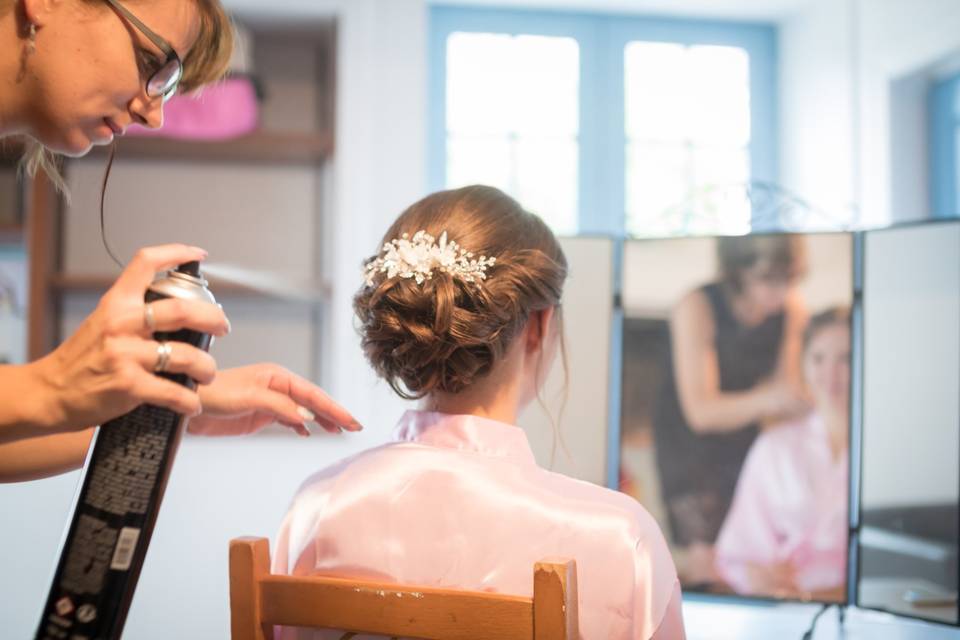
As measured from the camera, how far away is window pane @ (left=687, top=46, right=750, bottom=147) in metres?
2.68

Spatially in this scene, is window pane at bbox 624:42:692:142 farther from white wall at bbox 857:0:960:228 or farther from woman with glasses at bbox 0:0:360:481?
woman with glasses at bbox 0:0:360:481

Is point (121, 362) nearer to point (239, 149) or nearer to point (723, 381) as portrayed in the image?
point (723, 381)

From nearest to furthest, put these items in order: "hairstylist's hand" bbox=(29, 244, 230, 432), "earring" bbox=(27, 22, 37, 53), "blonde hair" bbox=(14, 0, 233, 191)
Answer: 1. "hairstylist's hand" bbox=(29, 244, 230, 432)
2. "earring" bbox=(27, 22, 37, 53)
3. "blonde hair" bbox=(14, 0, 233, 191)

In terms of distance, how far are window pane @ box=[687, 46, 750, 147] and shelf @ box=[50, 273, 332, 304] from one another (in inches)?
48.1

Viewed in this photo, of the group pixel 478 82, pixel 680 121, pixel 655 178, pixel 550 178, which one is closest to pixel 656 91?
pixel 680 121

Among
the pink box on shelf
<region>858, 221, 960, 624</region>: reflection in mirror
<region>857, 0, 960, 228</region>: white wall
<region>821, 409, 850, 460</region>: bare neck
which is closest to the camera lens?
<region>858, 221, 960, 624</region>: reflection in mirror

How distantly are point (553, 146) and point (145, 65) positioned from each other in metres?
1.92

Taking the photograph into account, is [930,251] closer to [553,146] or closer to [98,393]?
[553,146]

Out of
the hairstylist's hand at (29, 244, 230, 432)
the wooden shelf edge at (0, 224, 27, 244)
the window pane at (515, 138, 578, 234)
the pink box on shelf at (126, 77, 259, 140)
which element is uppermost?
the pink box on shelf at (126, 77, 259, 140)

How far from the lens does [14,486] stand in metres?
2.27

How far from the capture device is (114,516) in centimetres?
59

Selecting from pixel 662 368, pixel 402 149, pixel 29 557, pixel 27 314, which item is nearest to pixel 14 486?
pixel 29 557

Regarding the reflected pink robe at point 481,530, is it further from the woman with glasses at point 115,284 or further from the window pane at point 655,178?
the window pane at point 655,178

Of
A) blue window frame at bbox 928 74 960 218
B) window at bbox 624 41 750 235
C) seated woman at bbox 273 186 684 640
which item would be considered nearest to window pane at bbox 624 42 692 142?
window at bbox 624 41 750 235
